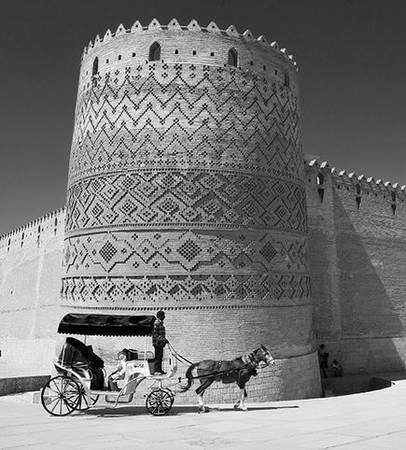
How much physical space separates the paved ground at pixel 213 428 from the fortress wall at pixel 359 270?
613 cm

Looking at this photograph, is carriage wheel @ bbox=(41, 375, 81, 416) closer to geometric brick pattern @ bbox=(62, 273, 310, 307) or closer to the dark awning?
the dark awning

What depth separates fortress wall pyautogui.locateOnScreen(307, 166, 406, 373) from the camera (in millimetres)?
11422

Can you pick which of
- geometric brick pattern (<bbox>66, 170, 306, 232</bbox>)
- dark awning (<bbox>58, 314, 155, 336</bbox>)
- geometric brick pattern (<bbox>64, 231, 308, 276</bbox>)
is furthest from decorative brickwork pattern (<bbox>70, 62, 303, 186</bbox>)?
dark awning (<bbox>58, 314, 155, 336</bbox>)

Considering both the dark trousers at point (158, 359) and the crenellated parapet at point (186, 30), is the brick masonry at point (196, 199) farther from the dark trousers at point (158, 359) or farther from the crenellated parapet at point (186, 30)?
the dark trousers at point (158, 359)

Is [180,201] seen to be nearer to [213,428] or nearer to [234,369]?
[234,369]

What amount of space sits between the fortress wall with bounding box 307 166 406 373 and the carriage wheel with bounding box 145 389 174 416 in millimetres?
7066

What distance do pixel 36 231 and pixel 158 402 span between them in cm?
1172

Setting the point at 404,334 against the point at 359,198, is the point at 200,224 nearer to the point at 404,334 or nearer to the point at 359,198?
the point at 359,198

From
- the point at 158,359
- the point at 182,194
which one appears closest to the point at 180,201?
the point at 182,194

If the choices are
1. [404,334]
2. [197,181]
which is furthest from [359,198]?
[197,181]

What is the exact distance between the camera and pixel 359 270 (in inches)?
480

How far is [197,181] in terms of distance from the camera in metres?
7.39

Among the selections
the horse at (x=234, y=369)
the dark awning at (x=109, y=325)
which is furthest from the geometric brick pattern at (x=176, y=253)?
the horse at (x=234, y=369)

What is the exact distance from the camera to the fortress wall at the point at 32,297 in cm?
1300
